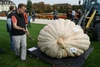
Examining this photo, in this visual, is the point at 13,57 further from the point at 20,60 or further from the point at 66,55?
the point at 66,55

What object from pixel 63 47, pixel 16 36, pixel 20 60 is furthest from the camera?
pixel 20 60

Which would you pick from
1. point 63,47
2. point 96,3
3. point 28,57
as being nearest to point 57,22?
point 63,47

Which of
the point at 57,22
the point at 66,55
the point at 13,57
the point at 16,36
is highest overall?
the point at 57,22

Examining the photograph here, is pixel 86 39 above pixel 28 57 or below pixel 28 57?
above

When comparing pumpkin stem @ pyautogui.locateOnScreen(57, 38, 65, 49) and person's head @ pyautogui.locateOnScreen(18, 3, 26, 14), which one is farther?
person's head @ pyautogui.locateOnScreen(18, 3, 26, 14)

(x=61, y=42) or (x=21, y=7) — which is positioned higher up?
(x=21, y=7)

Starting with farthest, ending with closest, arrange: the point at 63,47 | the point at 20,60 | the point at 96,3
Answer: the point at 96,3 < the point at 20,60 < the point at 63,47

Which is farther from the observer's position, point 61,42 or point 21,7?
point 21,7

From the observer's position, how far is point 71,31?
5.84m

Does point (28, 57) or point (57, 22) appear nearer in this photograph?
point (57, 22)

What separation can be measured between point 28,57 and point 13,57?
19.6 inches

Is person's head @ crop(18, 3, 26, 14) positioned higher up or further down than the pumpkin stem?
higher up

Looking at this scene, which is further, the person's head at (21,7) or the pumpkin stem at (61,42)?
the person's head at (21,7)

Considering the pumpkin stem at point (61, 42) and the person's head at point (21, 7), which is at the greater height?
the person's head at point (21, 7)
